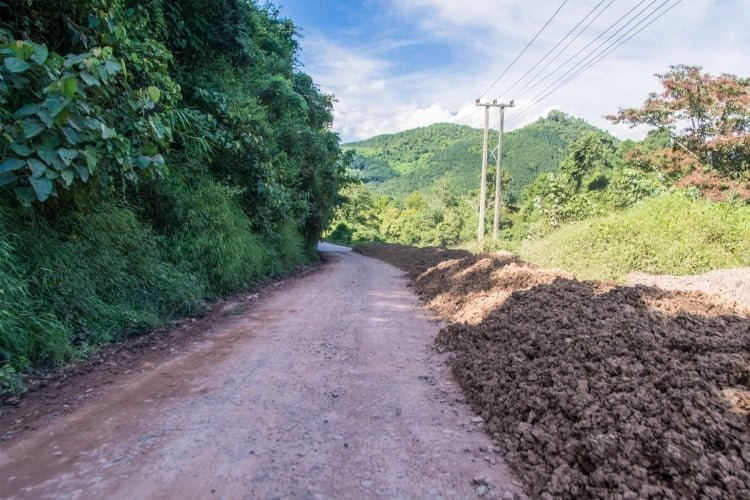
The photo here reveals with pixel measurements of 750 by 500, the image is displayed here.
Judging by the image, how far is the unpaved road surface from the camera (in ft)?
7.19

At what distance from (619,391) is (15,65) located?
4.86 m

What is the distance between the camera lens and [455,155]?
93.1 m

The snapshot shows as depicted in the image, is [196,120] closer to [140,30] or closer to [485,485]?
Answer: [140,30]

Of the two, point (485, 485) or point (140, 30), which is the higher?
point (140, 30)

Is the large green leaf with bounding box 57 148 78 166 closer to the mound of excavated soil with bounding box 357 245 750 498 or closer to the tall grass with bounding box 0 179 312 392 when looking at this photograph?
the tall grass with bounding box 0 179 312 392

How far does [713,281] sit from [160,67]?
9.10 m

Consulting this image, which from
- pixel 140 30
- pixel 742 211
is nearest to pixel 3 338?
pixel 140 30

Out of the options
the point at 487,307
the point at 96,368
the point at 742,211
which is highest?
the point at 742,211

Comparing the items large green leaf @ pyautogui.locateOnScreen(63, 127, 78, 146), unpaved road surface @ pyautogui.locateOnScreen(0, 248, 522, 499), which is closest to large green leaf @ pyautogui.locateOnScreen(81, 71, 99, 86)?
large green leaf @ pyautogui.locateOnScreen(63, 127, 78, 146)

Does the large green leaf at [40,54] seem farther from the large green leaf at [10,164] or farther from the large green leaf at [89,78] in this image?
the large green leaf at [10,164]

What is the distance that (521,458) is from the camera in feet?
8.14

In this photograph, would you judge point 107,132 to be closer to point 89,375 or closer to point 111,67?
point 111,67

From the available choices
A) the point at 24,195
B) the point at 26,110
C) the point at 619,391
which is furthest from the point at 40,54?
the point at 619,391

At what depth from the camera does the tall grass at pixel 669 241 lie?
Answer: 28.1ft
